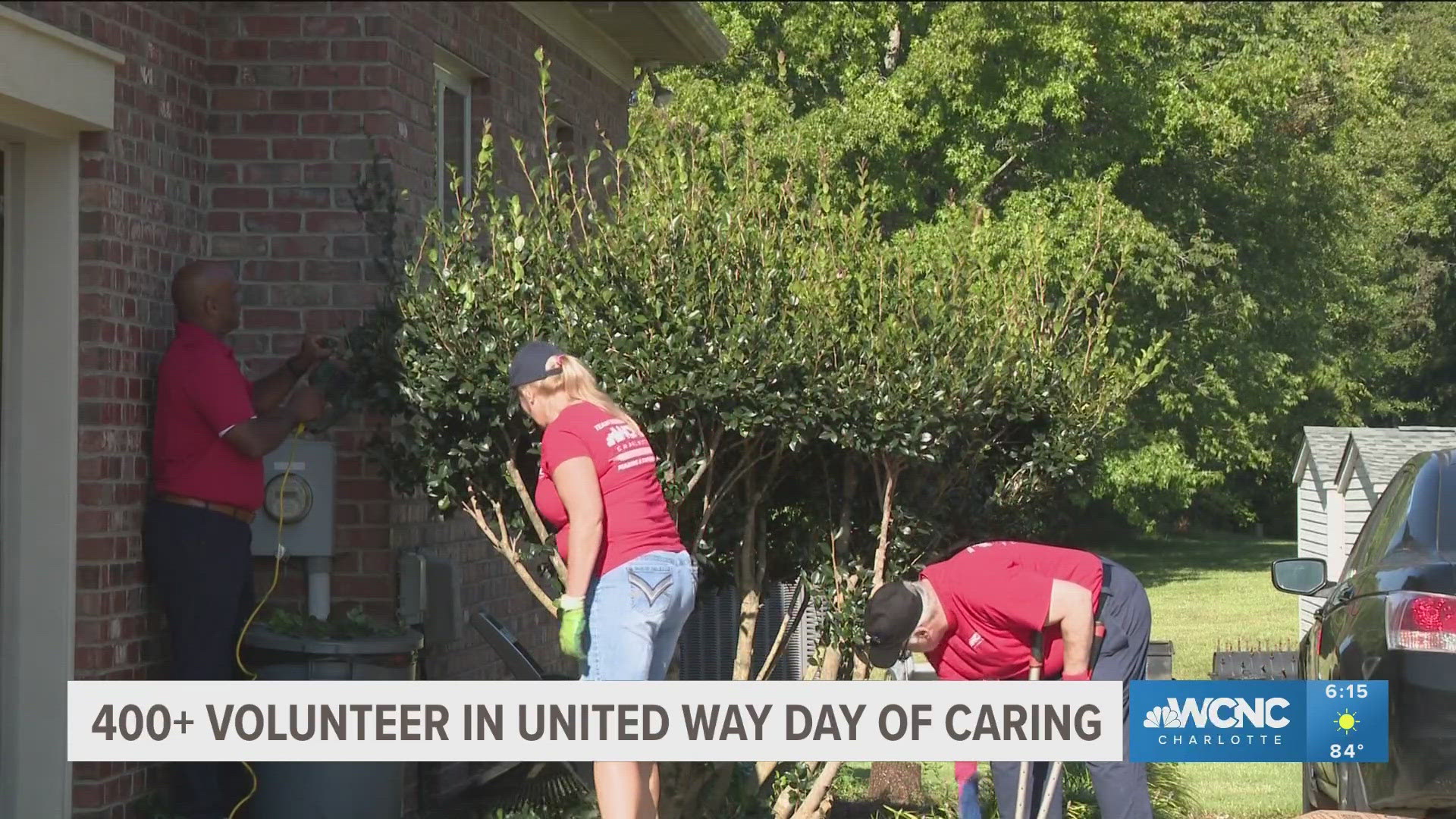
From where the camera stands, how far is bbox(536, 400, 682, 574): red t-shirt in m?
5.41

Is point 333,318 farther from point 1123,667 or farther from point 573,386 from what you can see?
point 1123,667

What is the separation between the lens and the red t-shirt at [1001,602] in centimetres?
510

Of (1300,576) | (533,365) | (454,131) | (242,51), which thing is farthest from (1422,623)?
(454,131)

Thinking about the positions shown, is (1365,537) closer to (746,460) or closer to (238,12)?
(746,460)

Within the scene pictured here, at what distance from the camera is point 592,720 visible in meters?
5.45

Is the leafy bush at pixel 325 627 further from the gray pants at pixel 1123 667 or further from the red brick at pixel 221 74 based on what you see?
the gray pants at pixel 1123 667

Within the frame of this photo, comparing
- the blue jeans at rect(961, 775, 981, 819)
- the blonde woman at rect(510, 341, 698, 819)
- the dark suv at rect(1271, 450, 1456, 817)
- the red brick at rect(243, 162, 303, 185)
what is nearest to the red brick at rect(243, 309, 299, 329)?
the red brick at rect(243, 162, 303, 185)

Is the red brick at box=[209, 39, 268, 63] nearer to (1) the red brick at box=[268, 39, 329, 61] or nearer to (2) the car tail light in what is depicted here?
(1) the red brick at box=[268, 39, 329, 61]

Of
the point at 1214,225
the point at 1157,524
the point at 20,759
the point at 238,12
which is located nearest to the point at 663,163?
the point at 238,12

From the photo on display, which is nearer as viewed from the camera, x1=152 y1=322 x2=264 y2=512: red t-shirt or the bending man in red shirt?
the bending man in red shirt

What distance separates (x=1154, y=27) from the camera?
2152cm

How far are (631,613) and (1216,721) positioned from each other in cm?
219

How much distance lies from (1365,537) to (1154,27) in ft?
53.2

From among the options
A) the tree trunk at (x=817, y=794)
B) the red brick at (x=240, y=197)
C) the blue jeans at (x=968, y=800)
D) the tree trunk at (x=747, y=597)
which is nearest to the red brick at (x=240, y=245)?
the red brick at (x=240, y=197)
